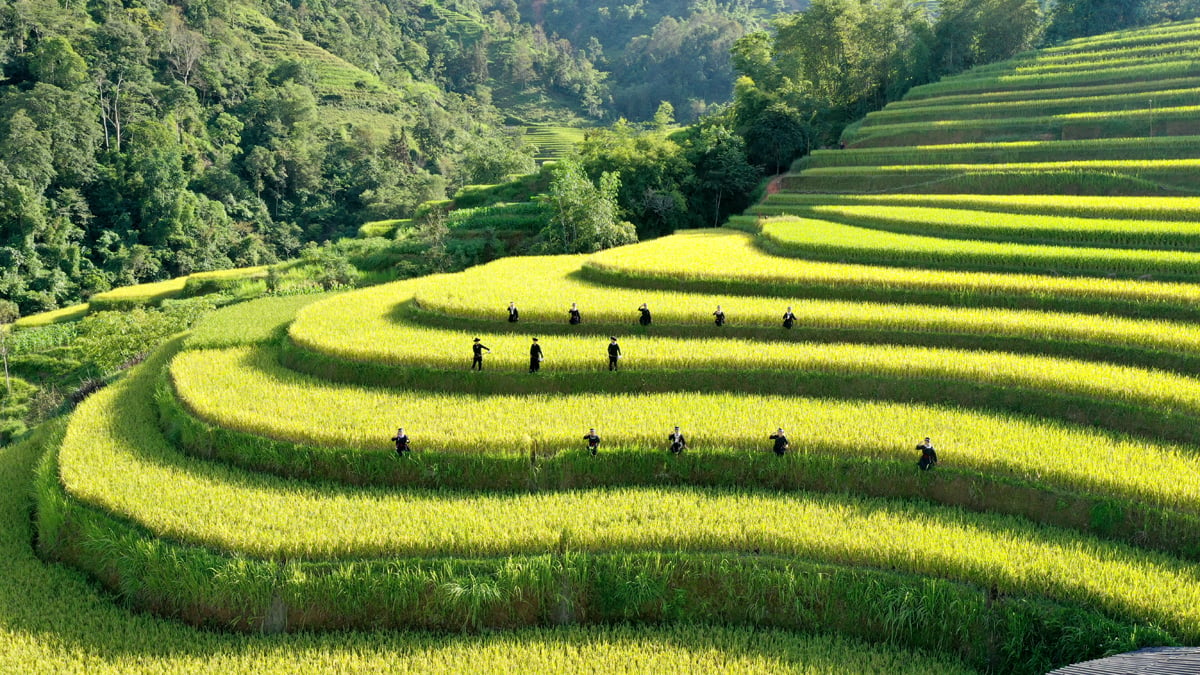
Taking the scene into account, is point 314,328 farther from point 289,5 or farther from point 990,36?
point 289,5

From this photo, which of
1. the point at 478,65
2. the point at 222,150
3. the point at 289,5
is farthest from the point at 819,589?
the point at 478,65

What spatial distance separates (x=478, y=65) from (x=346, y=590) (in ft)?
412

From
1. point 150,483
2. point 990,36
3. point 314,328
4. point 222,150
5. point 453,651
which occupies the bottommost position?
point 453,651

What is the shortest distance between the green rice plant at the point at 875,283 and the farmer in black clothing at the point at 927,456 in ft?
27.7

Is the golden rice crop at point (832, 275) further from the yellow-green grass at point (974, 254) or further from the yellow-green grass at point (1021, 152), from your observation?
the yellow-green grass at point (1021, 152)

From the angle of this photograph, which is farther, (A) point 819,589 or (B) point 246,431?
(B) point 246,431

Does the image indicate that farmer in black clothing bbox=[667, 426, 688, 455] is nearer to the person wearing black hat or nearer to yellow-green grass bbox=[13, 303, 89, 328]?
the person wearing black hat

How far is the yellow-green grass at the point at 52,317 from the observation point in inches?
1592

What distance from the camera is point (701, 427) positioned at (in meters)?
13.4

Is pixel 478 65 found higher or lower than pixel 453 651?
higher

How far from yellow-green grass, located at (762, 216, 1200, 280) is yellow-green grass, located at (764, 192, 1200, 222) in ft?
11.1

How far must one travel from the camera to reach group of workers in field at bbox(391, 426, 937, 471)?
11.9m

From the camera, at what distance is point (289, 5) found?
317ft

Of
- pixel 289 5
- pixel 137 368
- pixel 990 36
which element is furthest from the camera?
pixel 289 5
